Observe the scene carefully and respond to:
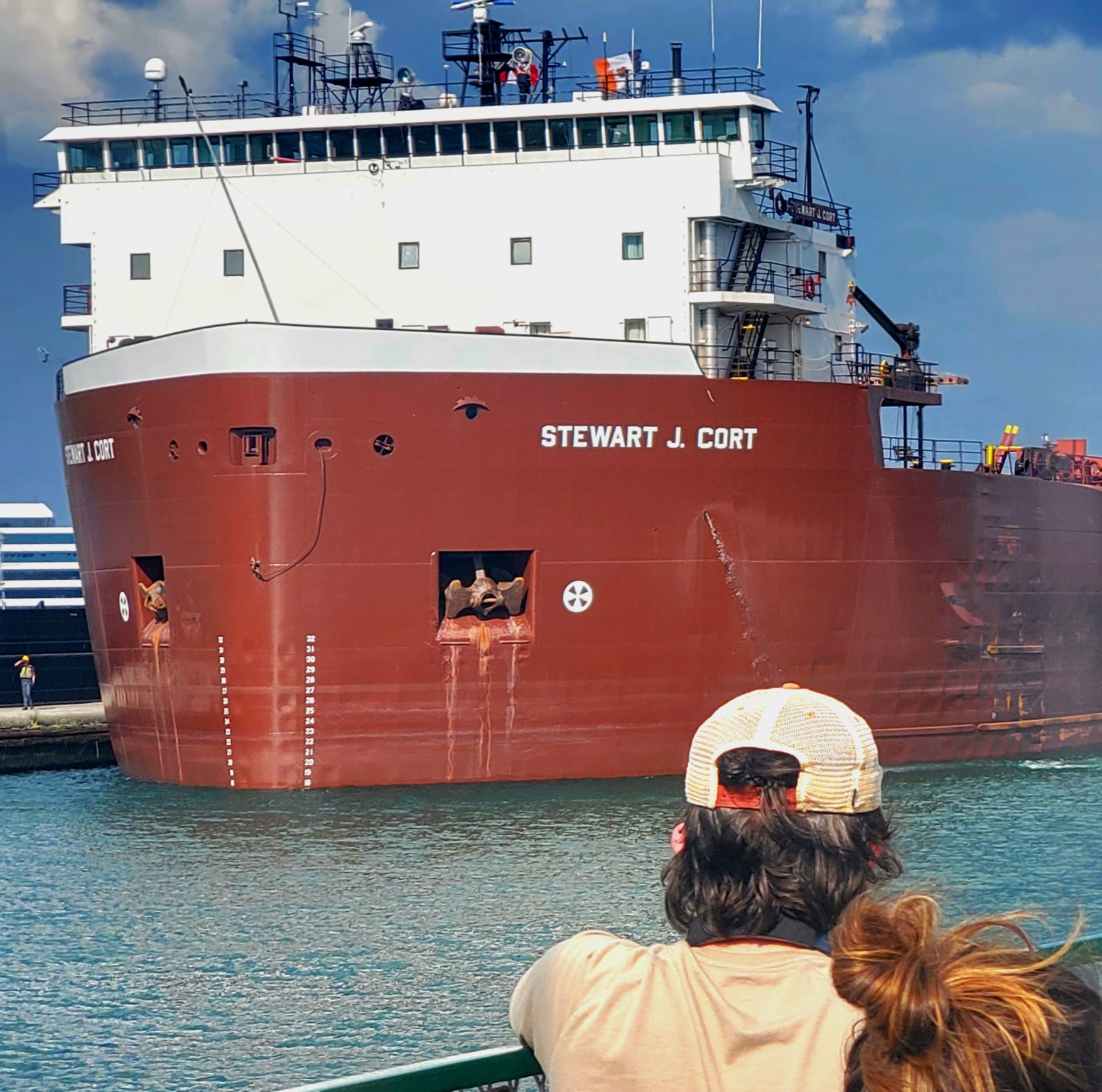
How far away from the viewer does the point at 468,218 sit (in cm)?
1748

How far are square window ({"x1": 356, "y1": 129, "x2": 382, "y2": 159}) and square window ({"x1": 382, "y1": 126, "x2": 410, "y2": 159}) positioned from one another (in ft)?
0.20

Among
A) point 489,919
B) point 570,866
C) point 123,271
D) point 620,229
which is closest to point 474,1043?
point 489,919

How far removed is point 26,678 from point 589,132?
34.6 ft

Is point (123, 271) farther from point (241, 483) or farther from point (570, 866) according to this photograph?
point (570, 866)

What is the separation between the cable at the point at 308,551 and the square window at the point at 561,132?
5.14 m

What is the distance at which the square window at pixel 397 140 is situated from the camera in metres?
17.8

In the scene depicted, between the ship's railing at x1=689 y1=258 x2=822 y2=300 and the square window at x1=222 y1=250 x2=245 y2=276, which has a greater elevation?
the square window at x1=222 y1=250 x2=245 y2=276

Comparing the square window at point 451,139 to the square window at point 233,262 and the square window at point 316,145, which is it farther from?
the square window at point 233,262

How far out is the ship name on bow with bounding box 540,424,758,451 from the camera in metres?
15.0

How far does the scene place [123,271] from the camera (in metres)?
18.3

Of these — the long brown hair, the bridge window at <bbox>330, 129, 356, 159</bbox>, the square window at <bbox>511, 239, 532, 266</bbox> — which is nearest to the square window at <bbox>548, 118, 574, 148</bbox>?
the square window at <bbox>511, 239, 532, 266</bbox>

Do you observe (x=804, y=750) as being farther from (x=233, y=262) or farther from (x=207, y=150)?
(x=207, y=150)

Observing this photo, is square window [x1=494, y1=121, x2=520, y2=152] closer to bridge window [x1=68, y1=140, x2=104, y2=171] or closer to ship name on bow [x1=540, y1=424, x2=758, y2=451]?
ship name on bow [x1=540, y1=424, x2=758, y2=451]

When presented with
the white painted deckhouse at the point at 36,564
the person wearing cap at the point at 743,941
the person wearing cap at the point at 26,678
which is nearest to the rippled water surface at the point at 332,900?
the person wearing cap at the point at 26,678
